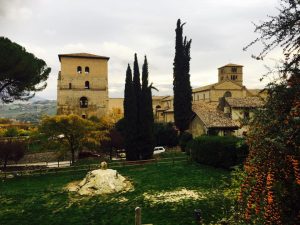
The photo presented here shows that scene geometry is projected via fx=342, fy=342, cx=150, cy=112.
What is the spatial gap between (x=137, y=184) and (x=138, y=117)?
15120 mm

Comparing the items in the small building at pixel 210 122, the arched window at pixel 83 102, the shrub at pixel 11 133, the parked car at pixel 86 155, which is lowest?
the parked car at pixel 86 155

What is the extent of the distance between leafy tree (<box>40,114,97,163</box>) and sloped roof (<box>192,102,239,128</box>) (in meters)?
13.3

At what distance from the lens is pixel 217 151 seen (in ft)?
96.0

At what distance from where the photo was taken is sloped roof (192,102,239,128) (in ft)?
131

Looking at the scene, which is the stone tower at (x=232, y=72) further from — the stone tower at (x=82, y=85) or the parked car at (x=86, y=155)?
the parked car at (x=86, y=155)

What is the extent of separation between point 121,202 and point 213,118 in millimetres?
23427

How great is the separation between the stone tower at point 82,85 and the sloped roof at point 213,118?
20595 millimetres

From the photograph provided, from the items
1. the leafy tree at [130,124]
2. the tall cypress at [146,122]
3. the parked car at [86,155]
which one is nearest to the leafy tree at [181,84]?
the tall cypress at [146,122]

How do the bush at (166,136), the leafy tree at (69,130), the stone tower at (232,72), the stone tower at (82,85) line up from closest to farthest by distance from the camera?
the leafy tree at (69,130), the bush at (166,136), the stone tower at (82,85), the stone tower at (232,72)

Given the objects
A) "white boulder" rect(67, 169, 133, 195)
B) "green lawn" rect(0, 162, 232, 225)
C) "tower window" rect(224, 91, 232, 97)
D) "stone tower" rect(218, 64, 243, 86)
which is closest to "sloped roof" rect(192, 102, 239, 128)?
"green lawn" rect(0, 162, 232, 225)

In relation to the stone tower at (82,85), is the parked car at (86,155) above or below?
below

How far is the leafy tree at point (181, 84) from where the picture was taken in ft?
149

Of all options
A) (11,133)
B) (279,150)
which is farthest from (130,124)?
(279,150)

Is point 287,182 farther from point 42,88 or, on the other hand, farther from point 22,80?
point 42,88
